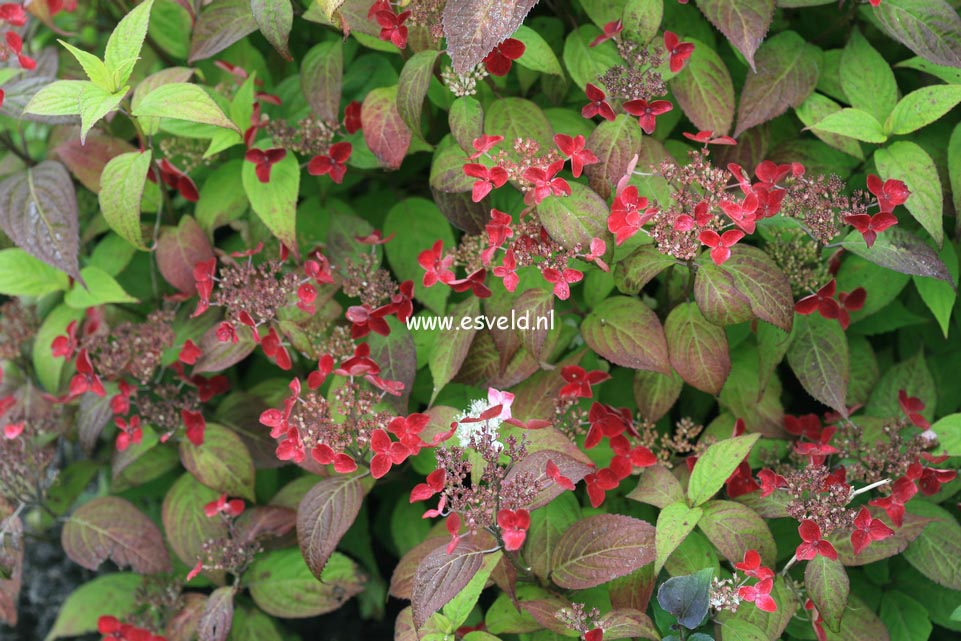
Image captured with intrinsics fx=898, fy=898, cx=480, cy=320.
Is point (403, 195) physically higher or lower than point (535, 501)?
higher

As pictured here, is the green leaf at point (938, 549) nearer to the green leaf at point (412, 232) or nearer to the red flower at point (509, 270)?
the red flower at point (509, 270)

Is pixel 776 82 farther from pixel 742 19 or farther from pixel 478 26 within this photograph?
pixel 478 26

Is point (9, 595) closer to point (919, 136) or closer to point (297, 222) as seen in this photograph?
point (297, 222)

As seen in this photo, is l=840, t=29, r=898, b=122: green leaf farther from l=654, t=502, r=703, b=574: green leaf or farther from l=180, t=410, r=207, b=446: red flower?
l=180, t=410, r=207, b=446: red flower

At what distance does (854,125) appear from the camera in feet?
4.83

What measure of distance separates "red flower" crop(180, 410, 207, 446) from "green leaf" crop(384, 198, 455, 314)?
1.57ft

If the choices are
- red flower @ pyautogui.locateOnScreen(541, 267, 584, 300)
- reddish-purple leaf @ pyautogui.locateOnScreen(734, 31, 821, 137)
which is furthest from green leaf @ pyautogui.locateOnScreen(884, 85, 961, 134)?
red flower @ pyautogui.locateOnScreen(541, 267, 584, 300)

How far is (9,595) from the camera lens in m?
1.75

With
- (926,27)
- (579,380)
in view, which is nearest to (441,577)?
(579,380)

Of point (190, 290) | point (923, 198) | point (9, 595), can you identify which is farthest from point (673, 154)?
point (9, 595)

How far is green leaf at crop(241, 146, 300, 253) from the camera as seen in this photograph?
1589mm

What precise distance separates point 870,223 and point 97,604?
1707mm

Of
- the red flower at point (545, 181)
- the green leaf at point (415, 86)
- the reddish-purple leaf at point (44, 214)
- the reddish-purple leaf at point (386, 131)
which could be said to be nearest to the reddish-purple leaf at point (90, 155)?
the reddish-purple leaf at point (44, 214)

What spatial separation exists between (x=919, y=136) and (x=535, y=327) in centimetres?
81
